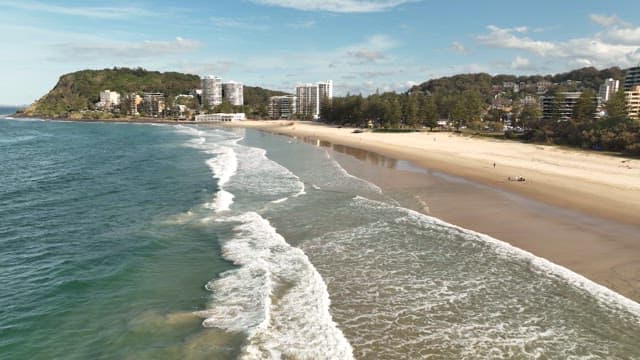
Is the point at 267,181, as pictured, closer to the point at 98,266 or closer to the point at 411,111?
the point at 98,266

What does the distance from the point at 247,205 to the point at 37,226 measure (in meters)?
9.18

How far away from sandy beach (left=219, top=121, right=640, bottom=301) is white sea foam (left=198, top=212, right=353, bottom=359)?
26.3 ft

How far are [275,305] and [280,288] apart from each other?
1.14 metres

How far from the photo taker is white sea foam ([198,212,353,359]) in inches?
377

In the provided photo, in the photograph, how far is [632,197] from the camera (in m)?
24.5

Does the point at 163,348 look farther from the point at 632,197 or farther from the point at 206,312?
the point at 632,197

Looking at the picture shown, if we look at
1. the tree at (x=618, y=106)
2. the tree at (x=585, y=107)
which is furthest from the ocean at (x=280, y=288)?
the tree at (x=585, y=107)

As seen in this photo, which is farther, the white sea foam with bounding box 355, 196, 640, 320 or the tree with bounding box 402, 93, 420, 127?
the tree with bounding box 402, 93, 420, 127

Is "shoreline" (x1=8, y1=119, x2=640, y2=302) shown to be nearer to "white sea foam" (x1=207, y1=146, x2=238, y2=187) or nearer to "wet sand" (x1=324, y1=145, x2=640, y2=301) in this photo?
"wet sand" (x1=324, y1=145, x2=640, y2=301)

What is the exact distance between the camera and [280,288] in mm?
12906

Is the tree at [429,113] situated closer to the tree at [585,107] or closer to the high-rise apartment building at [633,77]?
the tree at [585,107]

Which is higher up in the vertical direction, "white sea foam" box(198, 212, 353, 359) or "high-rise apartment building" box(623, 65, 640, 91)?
"high-rise apartment building" box(623, 65, 640, 91)

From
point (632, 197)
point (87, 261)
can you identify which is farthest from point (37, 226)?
point (632, 197)

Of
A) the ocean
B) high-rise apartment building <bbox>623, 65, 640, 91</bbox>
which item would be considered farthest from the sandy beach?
high-rise apartment building <bbox>623, 65, 640, 91</bbox>
